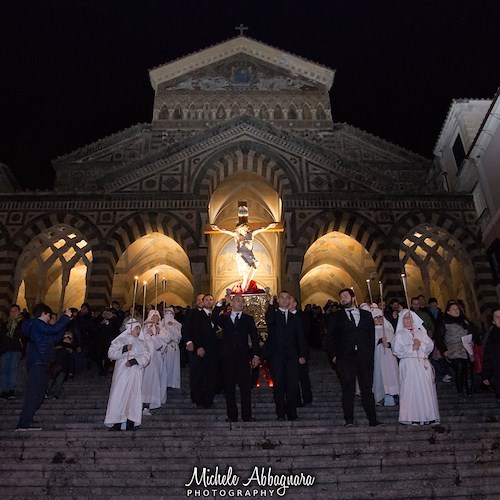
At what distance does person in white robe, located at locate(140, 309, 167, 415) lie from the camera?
909 centimetres

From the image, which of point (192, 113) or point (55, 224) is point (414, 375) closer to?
point (55, 224)

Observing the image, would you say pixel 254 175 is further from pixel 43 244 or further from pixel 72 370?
pixel 72 370

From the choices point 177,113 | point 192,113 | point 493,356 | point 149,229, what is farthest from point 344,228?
point 177,113

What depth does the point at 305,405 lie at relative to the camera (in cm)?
916

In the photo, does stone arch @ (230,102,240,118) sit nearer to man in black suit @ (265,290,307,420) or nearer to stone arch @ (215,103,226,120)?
stone arch @ (215,103,226,120)

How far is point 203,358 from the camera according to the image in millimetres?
8969

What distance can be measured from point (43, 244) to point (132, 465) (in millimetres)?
16501

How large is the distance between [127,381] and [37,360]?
154cm

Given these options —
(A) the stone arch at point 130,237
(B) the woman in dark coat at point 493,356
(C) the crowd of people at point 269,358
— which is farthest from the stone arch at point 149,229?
(B) the woman in dark coat at point 493,356

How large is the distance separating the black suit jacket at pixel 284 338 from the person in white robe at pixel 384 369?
2014 millimetres

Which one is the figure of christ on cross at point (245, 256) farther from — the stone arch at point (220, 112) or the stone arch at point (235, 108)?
the stone arch at point (235, 108)

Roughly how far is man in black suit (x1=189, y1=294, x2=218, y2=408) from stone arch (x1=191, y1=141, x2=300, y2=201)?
1281 centimetres

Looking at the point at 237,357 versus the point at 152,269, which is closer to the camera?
the point at 237,357

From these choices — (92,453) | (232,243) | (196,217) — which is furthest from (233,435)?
(232,243)
